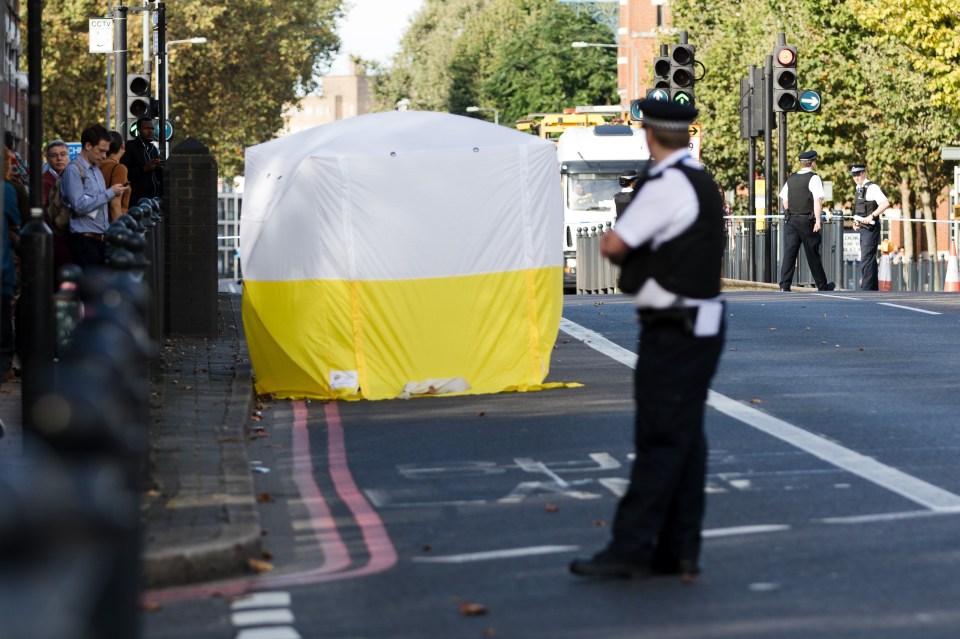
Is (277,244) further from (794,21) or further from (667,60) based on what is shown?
(794,21)

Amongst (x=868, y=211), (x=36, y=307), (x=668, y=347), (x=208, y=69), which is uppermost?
(x=208, y=69)

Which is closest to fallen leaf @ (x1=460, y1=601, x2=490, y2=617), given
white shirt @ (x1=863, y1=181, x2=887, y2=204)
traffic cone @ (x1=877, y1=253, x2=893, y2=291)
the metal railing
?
white shirt @ (x1=863, y1=181, x2=887, y2=204)

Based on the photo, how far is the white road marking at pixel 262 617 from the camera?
652cm

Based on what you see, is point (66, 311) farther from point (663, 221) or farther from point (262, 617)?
point (663, 221)

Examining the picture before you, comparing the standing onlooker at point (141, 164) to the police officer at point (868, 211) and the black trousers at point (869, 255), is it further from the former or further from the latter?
the black trousers at point (869, 255)

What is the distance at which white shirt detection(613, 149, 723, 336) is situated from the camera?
280 inches

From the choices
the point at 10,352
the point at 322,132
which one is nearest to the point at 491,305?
the point at 322,132

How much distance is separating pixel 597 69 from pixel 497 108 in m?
5.61

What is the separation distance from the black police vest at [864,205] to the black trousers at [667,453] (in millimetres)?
21614

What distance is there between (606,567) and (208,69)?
57.0 meters

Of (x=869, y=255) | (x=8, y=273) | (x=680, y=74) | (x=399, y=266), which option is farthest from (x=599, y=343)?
(x=680, y=74)

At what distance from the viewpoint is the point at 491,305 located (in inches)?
527

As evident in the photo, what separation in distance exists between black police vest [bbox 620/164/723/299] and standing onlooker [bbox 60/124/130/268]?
888 centimetres

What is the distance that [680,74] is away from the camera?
30.2 meters
